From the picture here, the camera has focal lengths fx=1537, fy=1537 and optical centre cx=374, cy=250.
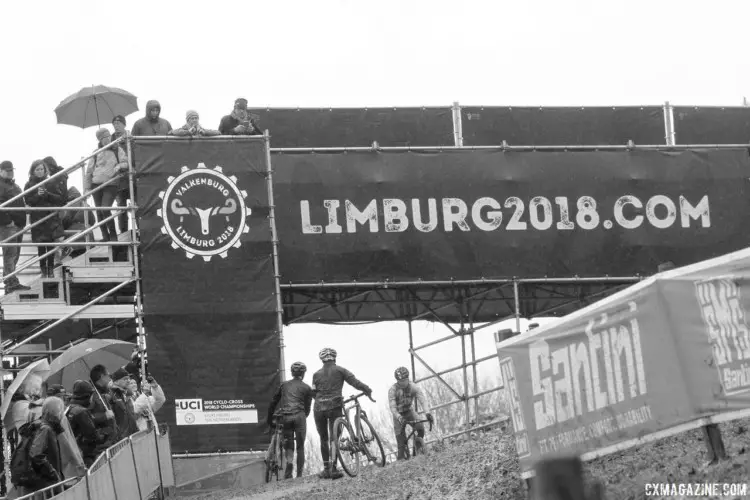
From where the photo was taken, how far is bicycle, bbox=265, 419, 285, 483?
21.8 meters

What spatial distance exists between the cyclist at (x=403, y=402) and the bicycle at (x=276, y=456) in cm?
164

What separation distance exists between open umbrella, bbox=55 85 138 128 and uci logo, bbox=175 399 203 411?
17.8ft

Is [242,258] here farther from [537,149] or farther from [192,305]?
[537,149]

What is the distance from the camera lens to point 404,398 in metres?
21.8

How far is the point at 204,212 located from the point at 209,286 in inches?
45.9

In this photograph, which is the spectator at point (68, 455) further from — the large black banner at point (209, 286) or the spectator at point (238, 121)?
the spectator at point (238, 121)

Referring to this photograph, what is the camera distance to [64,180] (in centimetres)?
2358

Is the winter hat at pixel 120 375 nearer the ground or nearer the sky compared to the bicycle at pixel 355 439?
nearer the sky

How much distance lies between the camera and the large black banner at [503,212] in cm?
2556

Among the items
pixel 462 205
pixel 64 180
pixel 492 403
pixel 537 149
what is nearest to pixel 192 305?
pixel 64 180

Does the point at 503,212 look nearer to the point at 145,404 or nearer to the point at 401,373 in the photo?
the point at 401,373

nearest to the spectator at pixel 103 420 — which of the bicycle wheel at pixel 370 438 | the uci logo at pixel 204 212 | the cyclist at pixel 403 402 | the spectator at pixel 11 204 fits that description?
the bicycle wheel at pixel 370 438

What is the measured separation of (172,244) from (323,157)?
11.4ft

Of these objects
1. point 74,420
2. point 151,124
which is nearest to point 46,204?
point 151,124
